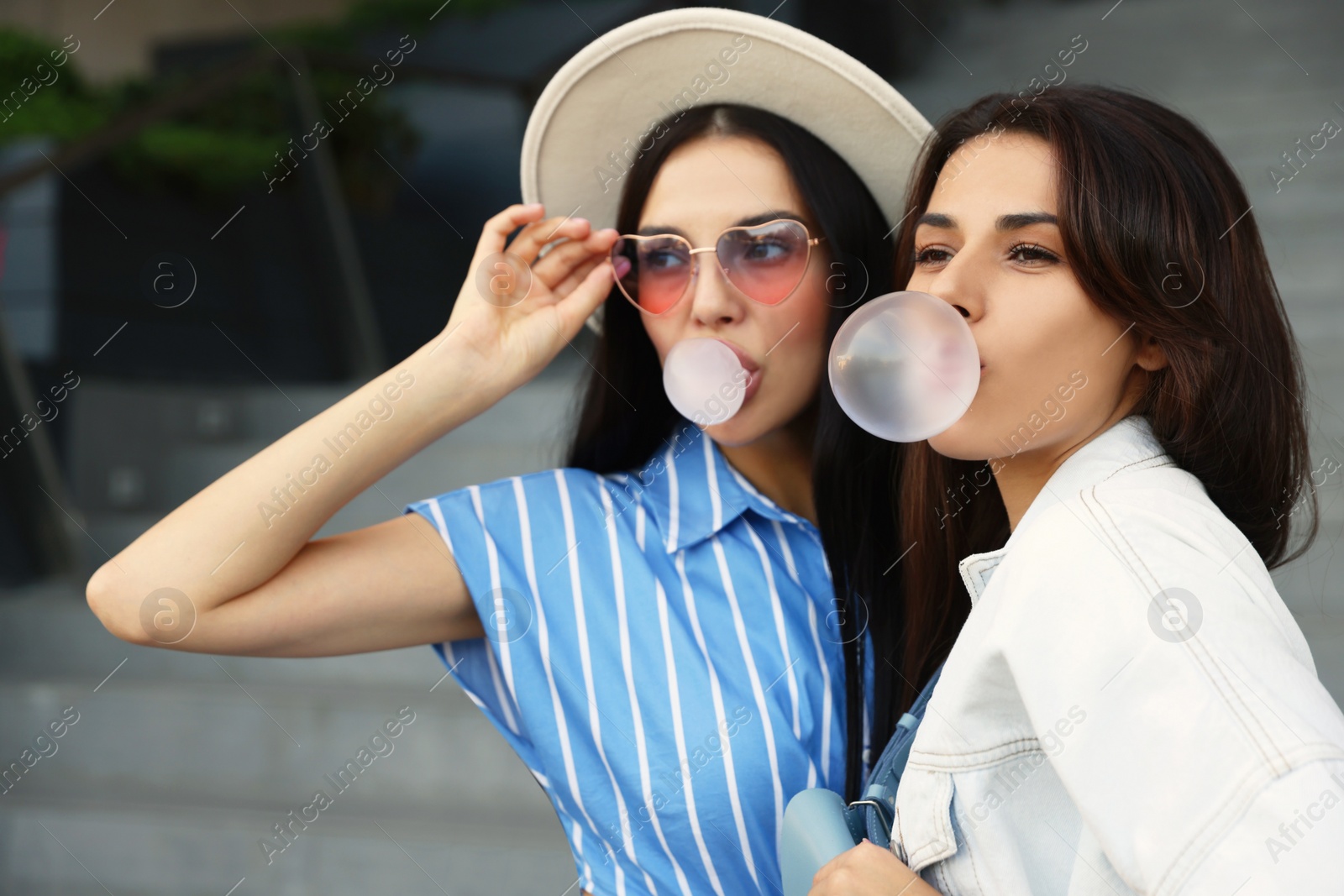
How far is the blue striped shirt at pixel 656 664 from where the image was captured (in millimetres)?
1273

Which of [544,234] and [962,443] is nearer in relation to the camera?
[962,443]

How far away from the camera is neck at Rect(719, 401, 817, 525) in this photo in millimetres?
1530

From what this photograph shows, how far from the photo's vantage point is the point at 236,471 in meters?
1.22

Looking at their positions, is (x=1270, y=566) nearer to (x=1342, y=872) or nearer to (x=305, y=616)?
(x=1342, y=872)

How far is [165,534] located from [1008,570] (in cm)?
91

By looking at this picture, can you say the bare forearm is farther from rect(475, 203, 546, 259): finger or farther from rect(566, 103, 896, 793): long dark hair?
rect(566, 103, 896, 793): long dark hair

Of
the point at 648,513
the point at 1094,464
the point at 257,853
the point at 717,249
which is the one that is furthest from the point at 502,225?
the point at 257,853

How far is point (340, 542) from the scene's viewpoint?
1.30 metres

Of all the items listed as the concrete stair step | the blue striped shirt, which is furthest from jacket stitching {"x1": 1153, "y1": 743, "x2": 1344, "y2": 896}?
the concrete stair step

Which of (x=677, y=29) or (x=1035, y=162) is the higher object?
(x=677, y=29)

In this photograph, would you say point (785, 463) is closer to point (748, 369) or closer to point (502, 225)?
point (748, 369)

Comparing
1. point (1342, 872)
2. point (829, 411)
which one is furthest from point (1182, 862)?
point (829, 411)

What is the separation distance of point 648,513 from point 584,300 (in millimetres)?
308

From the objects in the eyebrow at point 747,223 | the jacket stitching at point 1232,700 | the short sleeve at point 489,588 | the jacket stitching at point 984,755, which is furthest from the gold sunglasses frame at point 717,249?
the jacket stitching at point 1232,700
